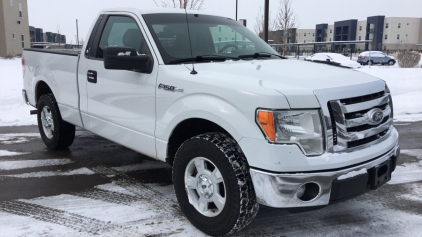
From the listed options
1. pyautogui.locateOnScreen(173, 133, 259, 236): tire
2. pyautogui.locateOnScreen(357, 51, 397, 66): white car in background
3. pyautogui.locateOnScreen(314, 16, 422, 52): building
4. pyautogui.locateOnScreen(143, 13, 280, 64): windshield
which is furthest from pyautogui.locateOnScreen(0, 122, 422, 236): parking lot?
pyautogui.locateOnScreen(314, 16, 422, 52): building

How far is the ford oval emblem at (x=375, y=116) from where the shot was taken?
10.0 ft

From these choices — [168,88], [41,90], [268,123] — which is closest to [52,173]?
[41,90]

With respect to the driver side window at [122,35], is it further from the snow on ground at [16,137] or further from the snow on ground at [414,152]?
the snow on ground at [414,152]

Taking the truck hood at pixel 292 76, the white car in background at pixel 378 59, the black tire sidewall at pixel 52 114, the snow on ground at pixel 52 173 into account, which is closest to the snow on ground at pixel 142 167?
the snow on ground at pixel 52 173

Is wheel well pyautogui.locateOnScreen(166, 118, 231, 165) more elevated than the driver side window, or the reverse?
the driver side window

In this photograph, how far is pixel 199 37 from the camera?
13.7 feet

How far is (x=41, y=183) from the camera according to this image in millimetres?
4582

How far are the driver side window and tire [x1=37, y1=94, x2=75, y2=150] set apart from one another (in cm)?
147

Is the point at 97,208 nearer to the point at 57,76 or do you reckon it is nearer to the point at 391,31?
the point at 57,76

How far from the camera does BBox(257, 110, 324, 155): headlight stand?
2719 millimetres

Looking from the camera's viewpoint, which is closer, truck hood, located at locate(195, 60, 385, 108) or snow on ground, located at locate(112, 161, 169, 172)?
truck hood, located at locate(195, 60, 385, 108)

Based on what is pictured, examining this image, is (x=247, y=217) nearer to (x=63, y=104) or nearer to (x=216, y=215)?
(x=216, y=215)

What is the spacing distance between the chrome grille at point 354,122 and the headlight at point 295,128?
0.12m

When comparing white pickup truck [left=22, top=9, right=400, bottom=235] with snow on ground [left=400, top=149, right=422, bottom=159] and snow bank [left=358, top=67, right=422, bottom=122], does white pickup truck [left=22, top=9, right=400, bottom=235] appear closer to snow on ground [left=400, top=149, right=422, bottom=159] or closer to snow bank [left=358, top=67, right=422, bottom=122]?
snow on ground [left=400, top=149, right=422, bottom=159]
